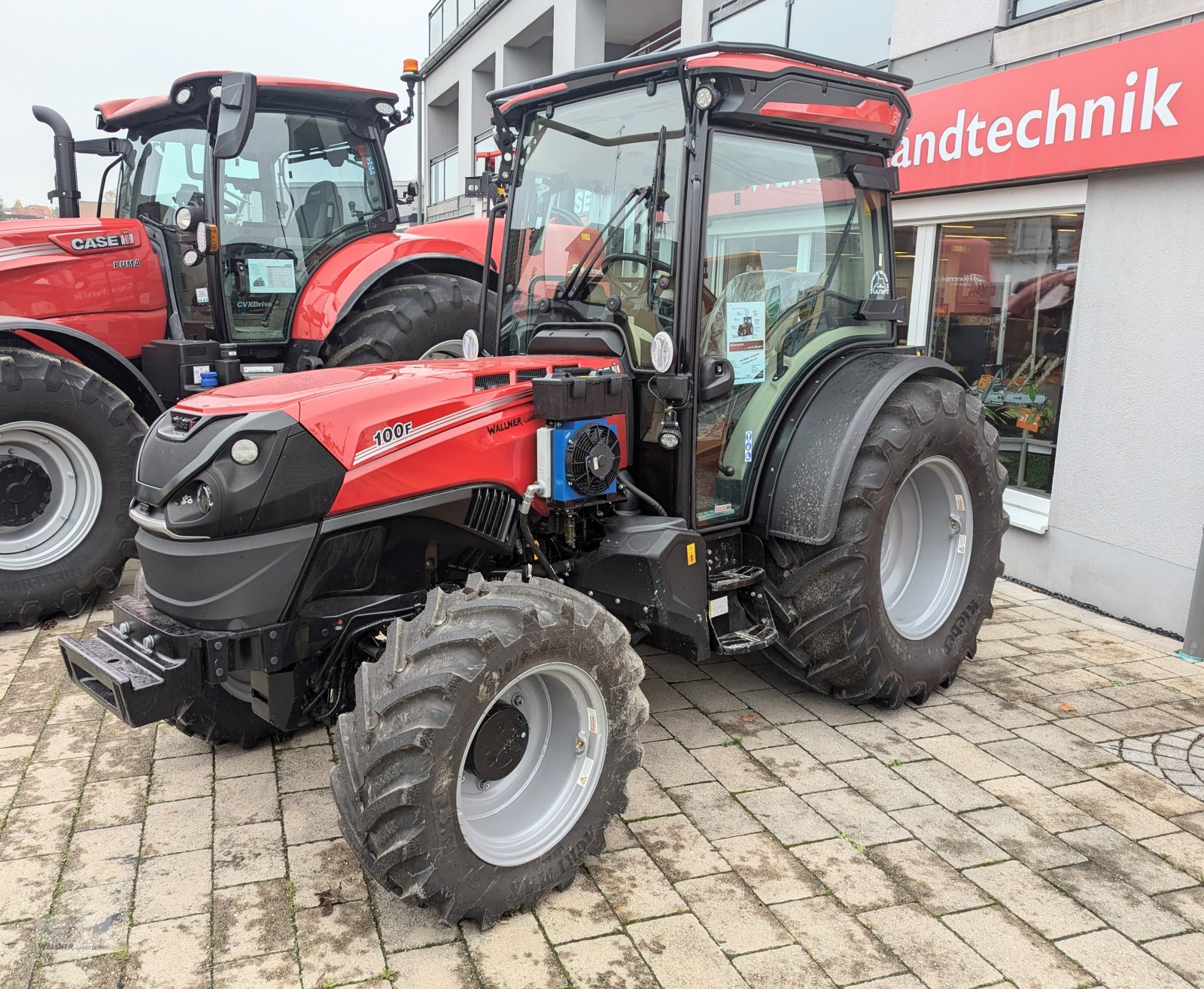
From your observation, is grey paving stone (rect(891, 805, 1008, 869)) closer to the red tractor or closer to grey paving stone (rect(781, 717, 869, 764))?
grey paving stone (rect(781, 717, 869, 764))

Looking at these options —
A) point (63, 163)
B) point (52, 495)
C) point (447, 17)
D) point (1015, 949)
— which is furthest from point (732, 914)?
point (447, 17)

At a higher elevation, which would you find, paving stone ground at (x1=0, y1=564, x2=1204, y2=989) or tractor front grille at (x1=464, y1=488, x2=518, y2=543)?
tractor front grille at (x1=464, y1=488, x2=518, y2=543)

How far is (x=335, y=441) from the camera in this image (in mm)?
2879

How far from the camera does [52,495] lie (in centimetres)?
522

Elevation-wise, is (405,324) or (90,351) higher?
(405,324)

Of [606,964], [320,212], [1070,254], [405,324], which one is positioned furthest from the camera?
[320,212]

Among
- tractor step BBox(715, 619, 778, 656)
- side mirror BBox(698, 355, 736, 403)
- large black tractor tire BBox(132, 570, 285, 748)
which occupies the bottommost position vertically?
large black tractor tire BBox(132, 570, 285, 748)

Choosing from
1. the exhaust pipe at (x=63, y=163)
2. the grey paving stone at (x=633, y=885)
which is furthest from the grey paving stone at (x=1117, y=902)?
the exhaust pipe at (x=63, y=163)

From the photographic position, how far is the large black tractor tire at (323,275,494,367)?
590cm

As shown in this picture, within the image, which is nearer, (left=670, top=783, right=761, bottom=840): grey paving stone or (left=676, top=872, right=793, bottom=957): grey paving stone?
(left=676, top=872, right=793, bottom=957): grey paving stone

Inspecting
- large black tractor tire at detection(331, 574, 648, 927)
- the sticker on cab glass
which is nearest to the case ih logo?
the sticker on cab glass

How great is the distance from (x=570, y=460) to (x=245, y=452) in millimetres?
1031

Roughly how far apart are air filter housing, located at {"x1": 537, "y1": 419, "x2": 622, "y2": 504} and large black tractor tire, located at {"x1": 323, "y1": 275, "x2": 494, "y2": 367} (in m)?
2.79

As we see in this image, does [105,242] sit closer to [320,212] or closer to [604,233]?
[320,212]
